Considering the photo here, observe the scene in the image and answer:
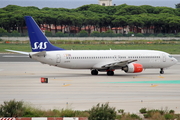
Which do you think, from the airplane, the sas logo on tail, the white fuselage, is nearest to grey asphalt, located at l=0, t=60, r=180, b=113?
the airplane

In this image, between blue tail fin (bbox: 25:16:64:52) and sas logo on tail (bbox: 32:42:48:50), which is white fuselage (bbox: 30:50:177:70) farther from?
blue tail fin (bbox: 25:16:64:52)

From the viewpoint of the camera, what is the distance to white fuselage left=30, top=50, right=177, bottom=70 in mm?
43812

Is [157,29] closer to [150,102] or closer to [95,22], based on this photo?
[95,22]

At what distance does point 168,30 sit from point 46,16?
4636 centimetres

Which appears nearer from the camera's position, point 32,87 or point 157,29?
point 32,87

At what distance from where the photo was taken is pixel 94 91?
32.5 m

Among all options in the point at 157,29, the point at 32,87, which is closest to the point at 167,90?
the point at 32,87

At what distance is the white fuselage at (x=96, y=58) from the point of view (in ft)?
144

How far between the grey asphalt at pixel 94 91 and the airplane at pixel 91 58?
1.70 metres

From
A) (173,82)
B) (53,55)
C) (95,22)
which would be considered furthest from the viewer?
(95,22)

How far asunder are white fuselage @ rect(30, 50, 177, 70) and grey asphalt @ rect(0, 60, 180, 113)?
6.72 feet

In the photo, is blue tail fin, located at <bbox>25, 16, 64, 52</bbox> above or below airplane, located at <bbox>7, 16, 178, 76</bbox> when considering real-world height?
above

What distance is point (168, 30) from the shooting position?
504ft

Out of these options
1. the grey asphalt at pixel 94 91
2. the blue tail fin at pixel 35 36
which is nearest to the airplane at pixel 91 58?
the blue tail fin at pixel 35 36
